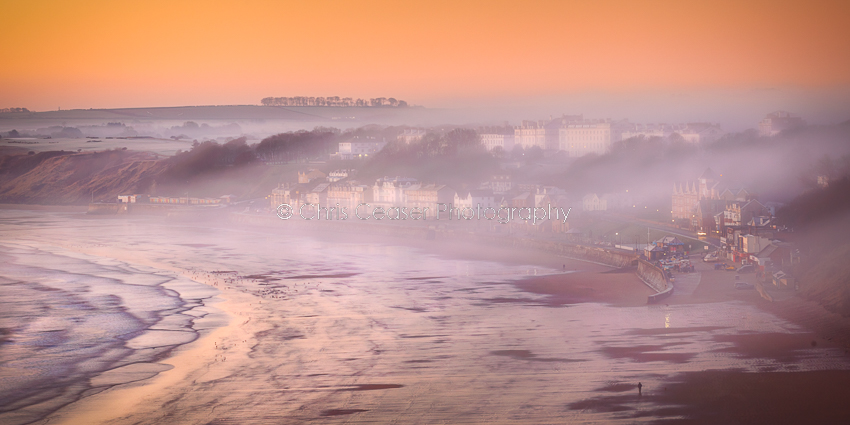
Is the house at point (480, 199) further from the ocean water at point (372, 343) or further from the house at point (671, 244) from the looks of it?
the ocean water at point (372, 343)

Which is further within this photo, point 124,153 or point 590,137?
point 124,153

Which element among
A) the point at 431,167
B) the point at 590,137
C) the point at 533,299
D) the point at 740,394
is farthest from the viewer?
the point at 590,137

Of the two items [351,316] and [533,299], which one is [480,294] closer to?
Result: [533,299]

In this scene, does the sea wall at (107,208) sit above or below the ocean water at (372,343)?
above

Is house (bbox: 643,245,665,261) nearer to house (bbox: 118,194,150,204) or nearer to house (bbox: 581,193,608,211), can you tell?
house (bbox: 581,193,608,211)

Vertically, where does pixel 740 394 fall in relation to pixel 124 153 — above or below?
below

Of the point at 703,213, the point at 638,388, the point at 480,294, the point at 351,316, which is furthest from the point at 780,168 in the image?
the point at 638,388

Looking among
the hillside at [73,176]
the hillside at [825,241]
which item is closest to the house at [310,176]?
the hillside at [73,176]
